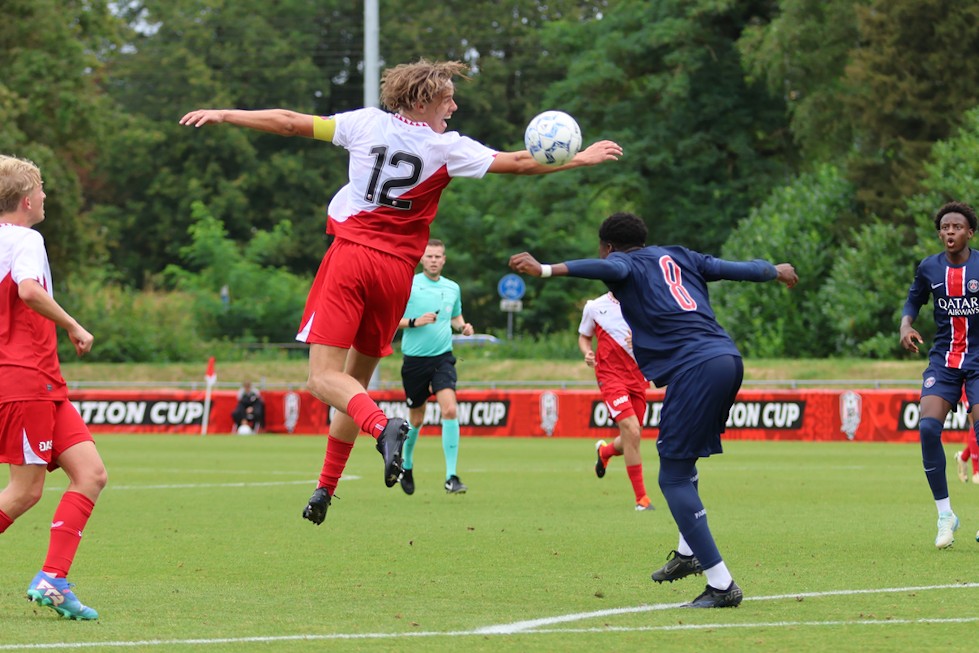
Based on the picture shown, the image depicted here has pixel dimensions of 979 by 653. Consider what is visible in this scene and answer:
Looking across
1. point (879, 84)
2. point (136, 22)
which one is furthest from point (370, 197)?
point (136, 22)

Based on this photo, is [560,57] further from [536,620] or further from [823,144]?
[536,620]

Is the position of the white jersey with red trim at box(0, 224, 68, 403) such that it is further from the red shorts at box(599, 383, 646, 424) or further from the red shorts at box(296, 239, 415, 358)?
the red shorts at box(599, 383, 646, 424)

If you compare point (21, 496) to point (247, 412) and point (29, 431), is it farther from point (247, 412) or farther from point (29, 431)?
point (247, 412)

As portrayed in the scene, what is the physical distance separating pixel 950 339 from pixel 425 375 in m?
6.78

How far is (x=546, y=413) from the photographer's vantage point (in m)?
32.2

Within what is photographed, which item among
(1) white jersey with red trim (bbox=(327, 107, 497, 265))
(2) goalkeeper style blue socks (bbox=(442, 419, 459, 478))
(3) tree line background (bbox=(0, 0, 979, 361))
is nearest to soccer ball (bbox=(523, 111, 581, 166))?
(1) white jersey with red trim (bbox=(327, 107, 497, 265))

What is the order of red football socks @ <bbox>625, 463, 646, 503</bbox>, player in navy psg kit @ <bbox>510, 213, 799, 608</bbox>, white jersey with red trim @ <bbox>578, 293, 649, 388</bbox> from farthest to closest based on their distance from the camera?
white jersey with red trim @ <bbox>578, 293, 649, 388</bbox> < red football socks @ <bbox>625, 463, 646, 503</bbox> < player in navy psg kit @ <bbox>510, 213, 799, 608</bbox>

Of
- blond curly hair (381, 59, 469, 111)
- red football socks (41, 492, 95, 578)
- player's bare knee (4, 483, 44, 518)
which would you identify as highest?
blond curly hair (381, 59, 469, 111)

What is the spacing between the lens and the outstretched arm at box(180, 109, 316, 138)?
823cm

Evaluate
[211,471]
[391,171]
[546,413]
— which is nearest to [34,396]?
[391,171]

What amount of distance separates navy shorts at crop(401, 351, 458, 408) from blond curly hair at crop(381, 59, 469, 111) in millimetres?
7373

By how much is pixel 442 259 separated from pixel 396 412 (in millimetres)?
16840

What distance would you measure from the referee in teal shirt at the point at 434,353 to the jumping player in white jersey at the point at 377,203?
22.8 ft

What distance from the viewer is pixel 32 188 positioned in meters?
7.24
